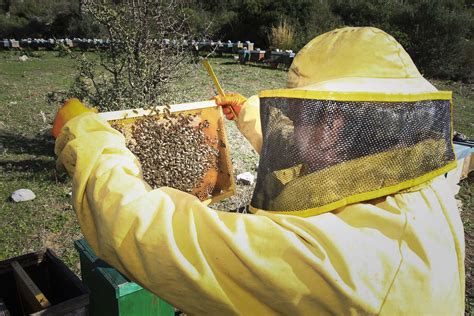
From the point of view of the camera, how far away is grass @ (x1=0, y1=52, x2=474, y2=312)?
12.9 feet

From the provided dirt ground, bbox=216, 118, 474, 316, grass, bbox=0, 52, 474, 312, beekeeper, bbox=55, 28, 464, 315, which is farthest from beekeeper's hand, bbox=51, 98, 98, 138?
dirt ground, bbox=216, 118, 474, 316

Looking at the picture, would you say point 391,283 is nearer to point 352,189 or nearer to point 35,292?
point 352,189

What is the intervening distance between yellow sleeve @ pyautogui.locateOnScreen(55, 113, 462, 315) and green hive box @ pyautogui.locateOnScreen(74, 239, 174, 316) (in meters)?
0.86

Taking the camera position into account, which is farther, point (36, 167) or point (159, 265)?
point (36, 167)

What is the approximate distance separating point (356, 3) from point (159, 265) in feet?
65.8

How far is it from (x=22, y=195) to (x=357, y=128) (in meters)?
4.36

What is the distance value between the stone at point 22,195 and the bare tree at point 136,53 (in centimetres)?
125

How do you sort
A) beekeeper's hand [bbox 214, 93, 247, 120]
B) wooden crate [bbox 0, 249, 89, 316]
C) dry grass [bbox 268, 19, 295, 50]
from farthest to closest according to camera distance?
dry grass [bbox 268, 19, 295, 50] → beekeeper's hand [bbox 214, 93, 247, 120] → wooden crate [bbox 0, 249, 89, 316]

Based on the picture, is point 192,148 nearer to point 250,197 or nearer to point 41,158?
point 250,197

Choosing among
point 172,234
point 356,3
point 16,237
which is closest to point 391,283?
point 172,234

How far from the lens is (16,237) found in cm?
386

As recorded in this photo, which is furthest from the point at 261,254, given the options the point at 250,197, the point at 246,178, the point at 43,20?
the point at 43,20

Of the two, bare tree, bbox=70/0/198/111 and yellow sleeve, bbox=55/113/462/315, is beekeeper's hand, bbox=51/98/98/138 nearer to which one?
yellow sleeve, bbox=55/113/462/315

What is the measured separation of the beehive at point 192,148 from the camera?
234 cm
